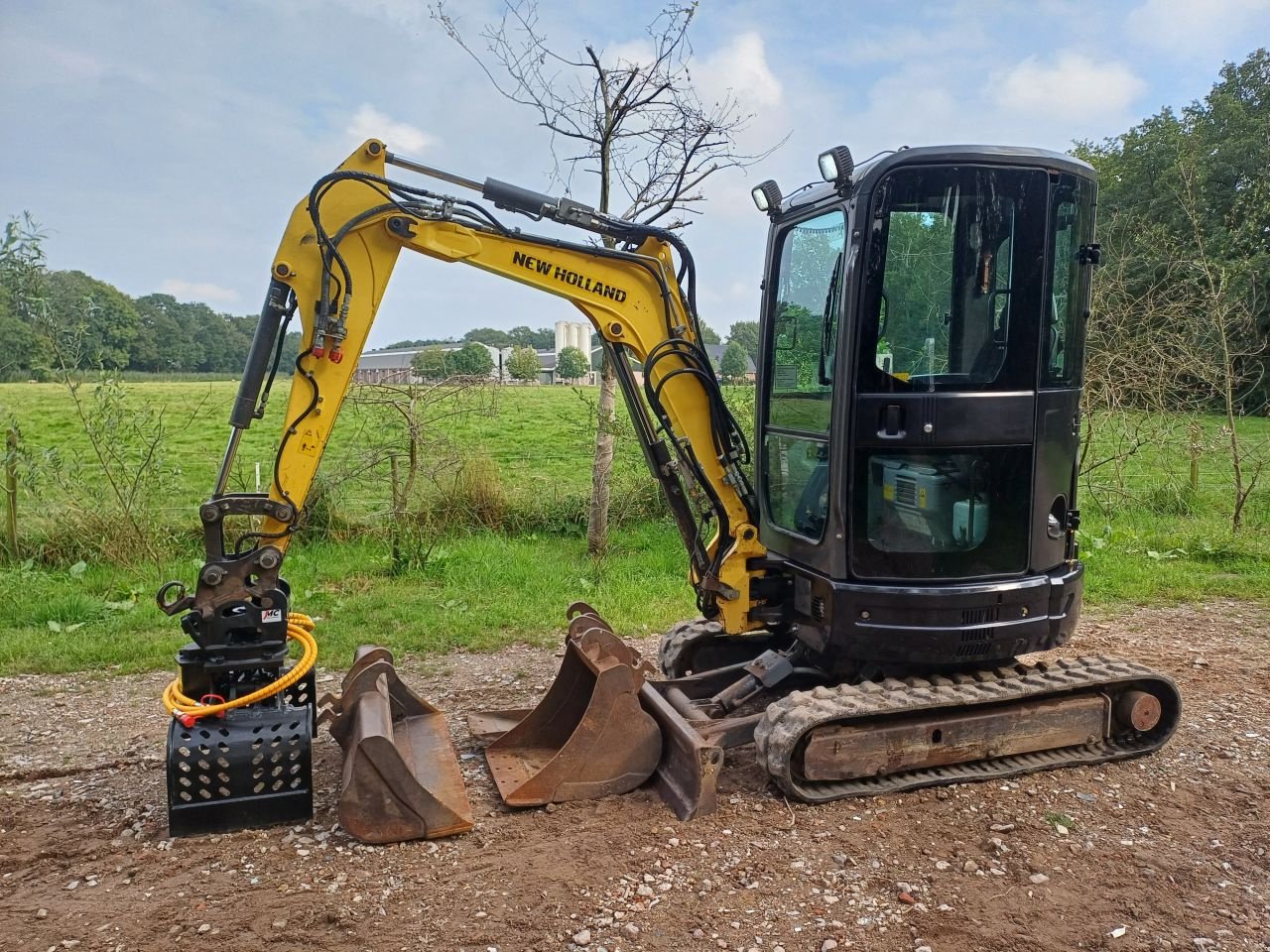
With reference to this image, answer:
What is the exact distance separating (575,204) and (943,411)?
1.92 meters

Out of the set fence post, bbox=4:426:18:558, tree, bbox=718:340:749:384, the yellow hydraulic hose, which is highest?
tree, bbox=718:340:749:384

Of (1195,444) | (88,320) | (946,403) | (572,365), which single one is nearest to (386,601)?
(88,320)

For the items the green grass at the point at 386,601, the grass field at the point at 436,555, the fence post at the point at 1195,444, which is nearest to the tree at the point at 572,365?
the grass field at the point at 436,555

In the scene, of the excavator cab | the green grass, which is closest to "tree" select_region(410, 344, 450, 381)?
the green grass

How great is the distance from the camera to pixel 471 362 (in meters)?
8.88

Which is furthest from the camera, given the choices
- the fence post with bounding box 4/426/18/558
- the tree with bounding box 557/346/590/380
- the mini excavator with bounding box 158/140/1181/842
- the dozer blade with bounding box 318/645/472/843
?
the tree with bounding box 557/346/590/380

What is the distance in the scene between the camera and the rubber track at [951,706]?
3.98m

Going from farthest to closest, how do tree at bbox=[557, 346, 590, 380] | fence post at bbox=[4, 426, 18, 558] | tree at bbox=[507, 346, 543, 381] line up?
tree at bbox=[557, 346, 590, 380]
tree at bbox=[507, 346, 543, 381]
fence post at bbox=[4, 426, 18, 558]

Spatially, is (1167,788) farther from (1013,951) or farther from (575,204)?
(575,204)

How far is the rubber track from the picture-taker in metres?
3.98

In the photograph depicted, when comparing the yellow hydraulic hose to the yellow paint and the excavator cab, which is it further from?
the excavator cab

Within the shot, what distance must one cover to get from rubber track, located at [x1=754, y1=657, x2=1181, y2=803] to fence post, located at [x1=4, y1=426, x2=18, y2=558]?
709cm

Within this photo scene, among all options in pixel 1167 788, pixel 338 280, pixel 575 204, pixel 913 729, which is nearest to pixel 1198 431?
pixel 1167 788

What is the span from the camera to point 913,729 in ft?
13.6
